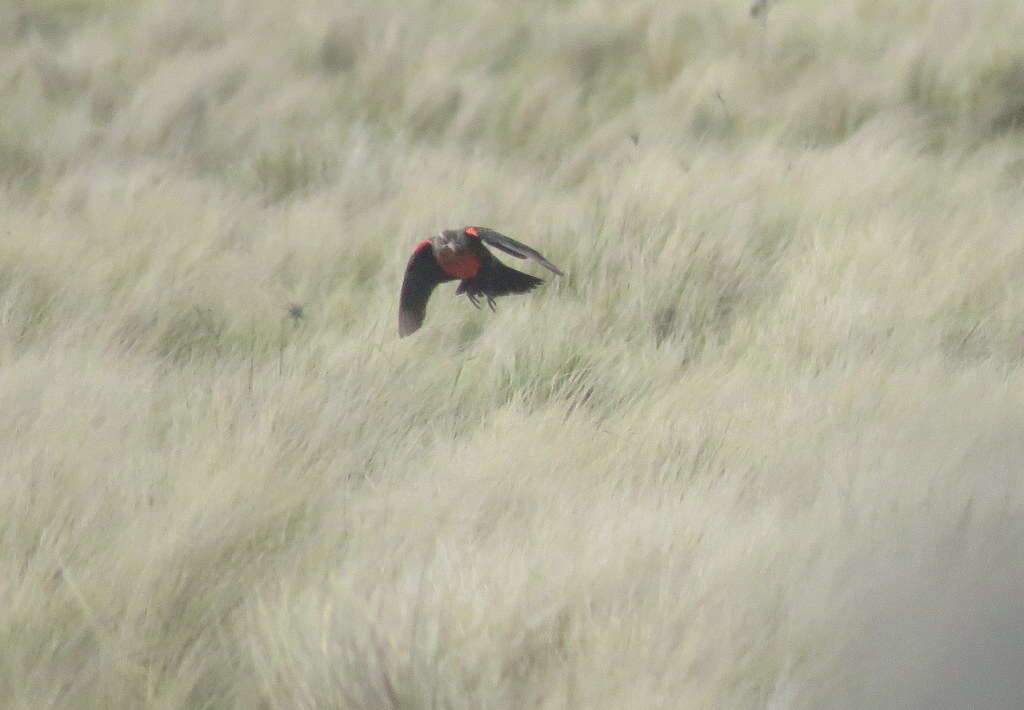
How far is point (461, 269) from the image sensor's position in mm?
3049

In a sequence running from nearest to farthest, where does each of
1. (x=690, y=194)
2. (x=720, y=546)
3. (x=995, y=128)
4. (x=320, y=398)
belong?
(x=720, y=546)
(x=320, y=398)
(x=690, y=194)
(x=995, y=128)

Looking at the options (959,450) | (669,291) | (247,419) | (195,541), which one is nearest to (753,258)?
(669,291)

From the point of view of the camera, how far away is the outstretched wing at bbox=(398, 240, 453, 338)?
3.12m

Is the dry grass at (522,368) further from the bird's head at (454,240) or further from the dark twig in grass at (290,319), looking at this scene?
the bird's head at (454,240)

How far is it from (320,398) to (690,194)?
1.68 m

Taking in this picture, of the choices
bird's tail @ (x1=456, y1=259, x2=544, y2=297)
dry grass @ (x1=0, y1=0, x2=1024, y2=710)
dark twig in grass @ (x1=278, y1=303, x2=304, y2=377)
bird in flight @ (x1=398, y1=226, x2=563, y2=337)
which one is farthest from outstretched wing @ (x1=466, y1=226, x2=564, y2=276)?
dark twig in grass @ (x1=278, y1=303, x2=304, y2=377)

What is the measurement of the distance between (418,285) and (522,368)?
1.13 feet

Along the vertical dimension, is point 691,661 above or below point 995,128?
below

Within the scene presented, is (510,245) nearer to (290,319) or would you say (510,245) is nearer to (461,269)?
(461,269)

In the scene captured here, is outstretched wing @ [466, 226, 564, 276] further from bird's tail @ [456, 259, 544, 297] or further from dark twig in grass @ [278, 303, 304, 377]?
dark twig in grass @ [278, 303, 304, 377]

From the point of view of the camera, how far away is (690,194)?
12.9 feet

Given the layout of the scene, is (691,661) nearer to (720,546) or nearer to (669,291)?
(720,546)

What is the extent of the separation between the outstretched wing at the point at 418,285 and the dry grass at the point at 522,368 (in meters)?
0.10

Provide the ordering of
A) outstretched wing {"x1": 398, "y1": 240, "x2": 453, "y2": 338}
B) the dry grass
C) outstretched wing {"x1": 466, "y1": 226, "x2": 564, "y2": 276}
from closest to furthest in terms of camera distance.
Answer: the dry grass, outstretched wing {"x1": 466, "y1": 226, "x2": 564, "y2": 276}, outstretched wing {"x1": 398, "y1": 240, "x2": 453, "y2": 338}
